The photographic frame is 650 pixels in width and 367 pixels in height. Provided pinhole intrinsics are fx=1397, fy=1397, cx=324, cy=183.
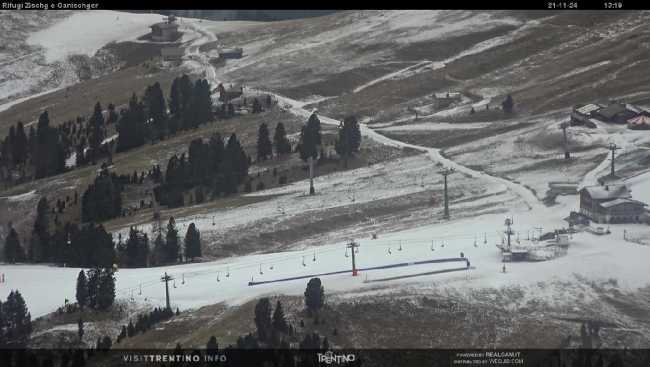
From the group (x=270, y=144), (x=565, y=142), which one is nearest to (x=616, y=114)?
(x=565, y=142)

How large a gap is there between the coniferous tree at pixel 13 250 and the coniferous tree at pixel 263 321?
83.2 feet

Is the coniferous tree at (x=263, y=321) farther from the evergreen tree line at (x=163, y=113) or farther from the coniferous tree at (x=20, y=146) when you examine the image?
the coniferous tree at (x=20, y=146)

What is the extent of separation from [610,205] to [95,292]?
1323 inches

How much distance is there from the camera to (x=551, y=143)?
115750 mm

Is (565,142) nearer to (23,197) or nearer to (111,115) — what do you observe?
(23,197)

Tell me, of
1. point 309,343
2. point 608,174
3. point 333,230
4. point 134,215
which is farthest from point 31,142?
point 309,343

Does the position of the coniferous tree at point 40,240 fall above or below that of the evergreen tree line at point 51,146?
below

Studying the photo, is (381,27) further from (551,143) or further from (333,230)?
(333,230)

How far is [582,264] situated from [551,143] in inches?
1395

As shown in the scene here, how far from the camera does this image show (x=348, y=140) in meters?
120

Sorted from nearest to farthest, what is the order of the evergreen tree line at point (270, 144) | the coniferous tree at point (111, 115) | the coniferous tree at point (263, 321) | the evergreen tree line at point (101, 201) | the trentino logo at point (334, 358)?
1. the trentino logo at point (334, 358)
2. the coniferous tree at point (263, 321)
3. the evergreen tree line at point (101, 201)
4. the evergreen tree line at point (270, 144)
5. the coniferous tree at point (111, 115)

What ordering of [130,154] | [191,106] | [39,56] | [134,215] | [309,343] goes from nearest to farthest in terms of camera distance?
[309,343], [134,215], [130,154], [191,106], [39,56]

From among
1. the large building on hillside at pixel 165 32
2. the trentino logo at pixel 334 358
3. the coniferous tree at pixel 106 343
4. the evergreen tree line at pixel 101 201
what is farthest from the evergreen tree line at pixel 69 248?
the large building on hillside at pixel 165 32

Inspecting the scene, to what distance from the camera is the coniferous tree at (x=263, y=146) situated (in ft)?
403
